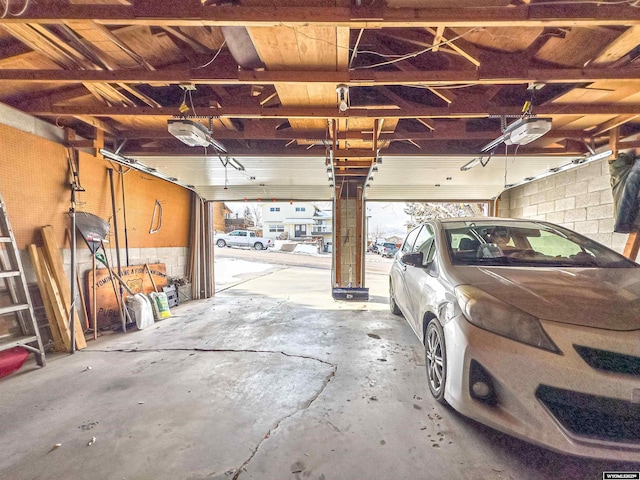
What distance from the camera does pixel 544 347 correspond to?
1377mm

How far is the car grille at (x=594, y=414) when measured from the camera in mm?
1241

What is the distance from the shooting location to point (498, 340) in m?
1.47

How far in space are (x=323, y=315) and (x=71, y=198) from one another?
395 centimetres

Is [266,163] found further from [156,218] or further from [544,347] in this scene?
[544,347]

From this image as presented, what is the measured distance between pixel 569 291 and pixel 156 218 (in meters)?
5.84

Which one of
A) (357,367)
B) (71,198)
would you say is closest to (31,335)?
(71,198)

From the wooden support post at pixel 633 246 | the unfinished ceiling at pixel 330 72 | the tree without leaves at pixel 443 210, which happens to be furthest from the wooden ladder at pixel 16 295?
the tree without leaves at pixel 443 210

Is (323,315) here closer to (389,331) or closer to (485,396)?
(389,331)

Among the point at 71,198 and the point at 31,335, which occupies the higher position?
the point at 71,198

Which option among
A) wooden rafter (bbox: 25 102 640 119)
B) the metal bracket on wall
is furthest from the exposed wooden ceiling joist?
the metal bracket on wall

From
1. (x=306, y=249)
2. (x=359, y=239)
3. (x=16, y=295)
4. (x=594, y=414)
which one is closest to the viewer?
(x=594, y=414)

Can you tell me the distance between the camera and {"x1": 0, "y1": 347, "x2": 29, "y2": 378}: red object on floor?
251 centimetres

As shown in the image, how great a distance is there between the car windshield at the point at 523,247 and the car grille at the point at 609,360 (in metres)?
0.82

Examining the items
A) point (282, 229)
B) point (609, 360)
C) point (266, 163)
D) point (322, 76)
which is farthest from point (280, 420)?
point (282, 229)
